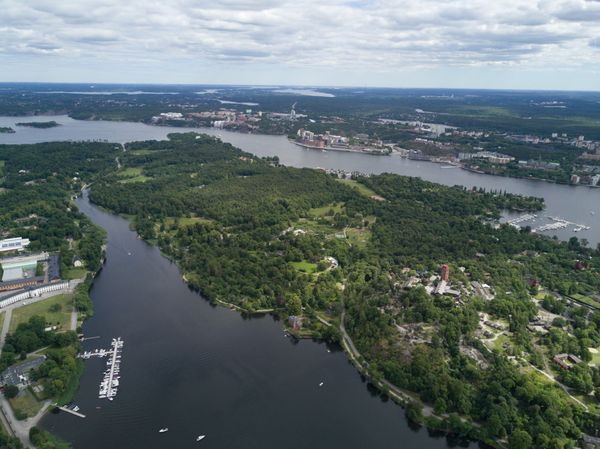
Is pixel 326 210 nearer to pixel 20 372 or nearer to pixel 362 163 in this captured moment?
pixel 362 163

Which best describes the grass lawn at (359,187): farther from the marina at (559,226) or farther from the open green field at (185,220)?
the open green field at (185,220)

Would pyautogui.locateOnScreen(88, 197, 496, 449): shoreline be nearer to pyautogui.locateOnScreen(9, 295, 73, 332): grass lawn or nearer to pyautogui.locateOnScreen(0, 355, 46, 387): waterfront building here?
pyautogui.locateOnScreen(9, 295, 73, 332): grass lawn

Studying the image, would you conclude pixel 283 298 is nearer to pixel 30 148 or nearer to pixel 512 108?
pixel 30 148

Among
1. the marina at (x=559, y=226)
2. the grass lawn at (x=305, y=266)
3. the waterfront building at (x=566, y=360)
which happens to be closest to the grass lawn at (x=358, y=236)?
the grass lawn at (x=305, y=266)

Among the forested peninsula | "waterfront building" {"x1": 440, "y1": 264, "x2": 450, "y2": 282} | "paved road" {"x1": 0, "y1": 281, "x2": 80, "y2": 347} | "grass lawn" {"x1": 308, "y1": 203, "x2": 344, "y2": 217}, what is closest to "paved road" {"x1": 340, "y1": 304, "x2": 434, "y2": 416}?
the forested peninsula

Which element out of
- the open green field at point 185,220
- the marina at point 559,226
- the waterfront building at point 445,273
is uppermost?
the waterfront building at point 445,273

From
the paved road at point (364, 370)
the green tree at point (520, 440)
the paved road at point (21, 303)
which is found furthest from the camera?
the paved road at point (21, 303)

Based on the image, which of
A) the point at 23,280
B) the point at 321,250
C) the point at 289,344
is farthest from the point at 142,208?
the point at 289,344
